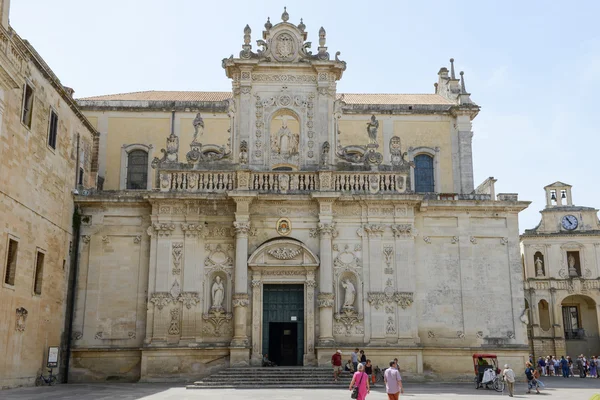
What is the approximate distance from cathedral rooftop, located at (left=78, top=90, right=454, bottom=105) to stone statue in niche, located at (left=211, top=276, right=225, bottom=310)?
12532 mm

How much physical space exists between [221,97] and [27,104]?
578 inches

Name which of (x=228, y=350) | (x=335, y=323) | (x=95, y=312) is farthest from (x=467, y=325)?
(x=95, y=312)

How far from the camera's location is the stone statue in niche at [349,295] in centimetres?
2585

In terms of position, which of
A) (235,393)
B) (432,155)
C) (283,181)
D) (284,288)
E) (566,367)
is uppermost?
(432,155)

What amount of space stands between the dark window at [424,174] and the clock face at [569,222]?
1575 cm

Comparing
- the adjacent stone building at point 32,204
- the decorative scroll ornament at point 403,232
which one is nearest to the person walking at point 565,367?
the decorative scroll ornament at point 403,232

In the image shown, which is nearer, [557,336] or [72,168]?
[72,168]

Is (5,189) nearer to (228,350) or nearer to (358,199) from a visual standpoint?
(228,350)

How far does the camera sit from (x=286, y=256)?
2619 centimetres

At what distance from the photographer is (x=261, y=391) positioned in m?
21.3

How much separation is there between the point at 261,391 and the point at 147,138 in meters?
17.0

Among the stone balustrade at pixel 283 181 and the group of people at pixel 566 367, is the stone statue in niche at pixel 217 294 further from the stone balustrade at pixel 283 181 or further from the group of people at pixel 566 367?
the group of people at pixel 566 367

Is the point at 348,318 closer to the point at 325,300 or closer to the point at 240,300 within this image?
the point at 325,300

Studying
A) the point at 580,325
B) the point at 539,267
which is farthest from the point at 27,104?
the point at 580,325
